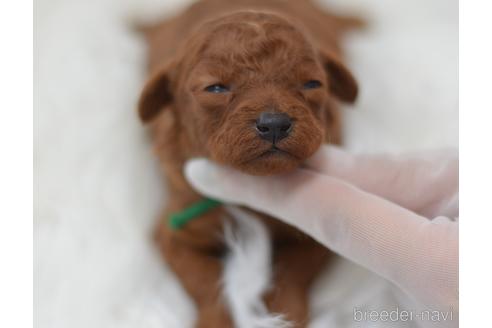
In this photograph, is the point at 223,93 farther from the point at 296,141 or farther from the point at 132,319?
the point at 132,319

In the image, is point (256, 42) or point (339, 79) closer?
point (256, 42)

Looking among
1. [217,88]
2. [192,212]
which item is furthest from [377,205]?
[192,212]

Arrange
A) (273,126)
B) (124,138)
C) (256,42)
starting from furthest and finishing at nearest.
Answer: (124,138)
(256,42)
(273,126)

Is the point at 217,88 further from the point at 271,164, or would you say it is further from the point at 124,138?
the point at 124,138

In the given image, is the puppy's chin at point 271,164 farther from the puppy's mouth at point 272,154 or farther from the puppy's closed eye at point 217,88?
the puppy's closed eye at point 217,88

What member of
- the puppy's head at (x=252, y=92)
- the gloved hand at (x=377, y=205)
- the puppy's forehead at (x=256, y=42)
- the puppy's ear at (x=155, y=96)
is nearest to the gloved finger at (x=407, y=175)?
the gloved hand at (x=377, y=205)

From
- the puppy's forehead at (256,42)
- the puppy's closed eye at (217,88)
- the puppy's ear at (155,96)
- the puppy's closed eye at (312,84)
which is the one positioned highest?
the puppy's forehead at (256,42)

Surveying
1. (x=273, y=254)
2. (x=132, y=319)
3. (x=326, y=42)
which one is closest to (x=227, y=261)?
(x=273, y=254)
